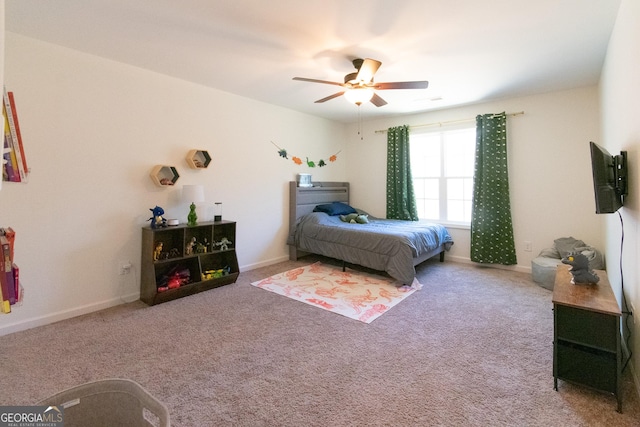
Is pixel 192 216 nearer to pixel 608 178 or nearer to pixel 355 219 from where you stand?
pixel 355 219

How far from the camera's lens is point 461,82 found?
349cm

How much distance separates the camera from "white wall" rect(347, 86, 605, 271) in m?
3.62

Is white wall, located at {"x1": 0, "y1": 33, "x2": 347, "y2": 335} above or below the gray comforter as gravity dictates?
above

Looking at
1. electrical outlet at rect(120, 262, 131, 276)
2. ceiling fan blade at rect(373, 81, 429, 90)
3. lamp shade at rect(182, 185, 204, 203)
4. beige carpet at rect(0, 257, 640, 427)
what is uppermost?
ceiling fan blade at rect(373, 81, 429, 90)

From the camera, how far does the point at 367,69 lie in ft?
8.72

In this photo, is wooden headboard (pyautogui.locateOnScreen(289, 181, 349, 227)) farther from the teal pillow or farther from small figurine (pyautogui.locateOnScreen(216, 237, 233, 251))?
small figurine (pyautogui.locateOnScreen(216, 237, 233, 251))

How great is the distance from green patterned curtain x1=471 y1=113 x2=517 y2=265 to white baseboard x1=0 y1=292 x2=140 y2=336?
14.5 ft

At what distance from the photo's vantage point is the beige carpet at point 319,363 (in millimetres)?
1593

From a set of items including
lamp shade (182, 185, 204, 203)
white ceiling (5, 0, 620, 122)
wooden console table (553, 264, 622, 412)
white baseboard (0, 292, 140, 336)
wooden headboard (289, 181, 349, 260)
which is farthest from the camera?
wooden headboard (289, 181, 349, 260)

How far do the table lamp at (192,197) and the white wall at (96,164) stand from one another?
0.20m

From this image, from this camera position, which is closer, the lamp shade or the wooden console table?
the wooden console table

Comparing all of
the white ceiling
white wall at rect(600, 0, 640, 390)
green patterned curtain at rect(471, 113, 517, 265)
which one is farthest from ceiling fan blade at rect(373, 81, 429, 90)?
green patterned curtain at rect(471, 113, 517, 265)

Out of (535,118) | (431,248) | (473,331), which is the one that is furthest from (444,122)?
(473,331)

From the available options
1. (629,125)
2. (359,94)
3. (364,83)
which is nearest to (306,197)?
(359,94)
